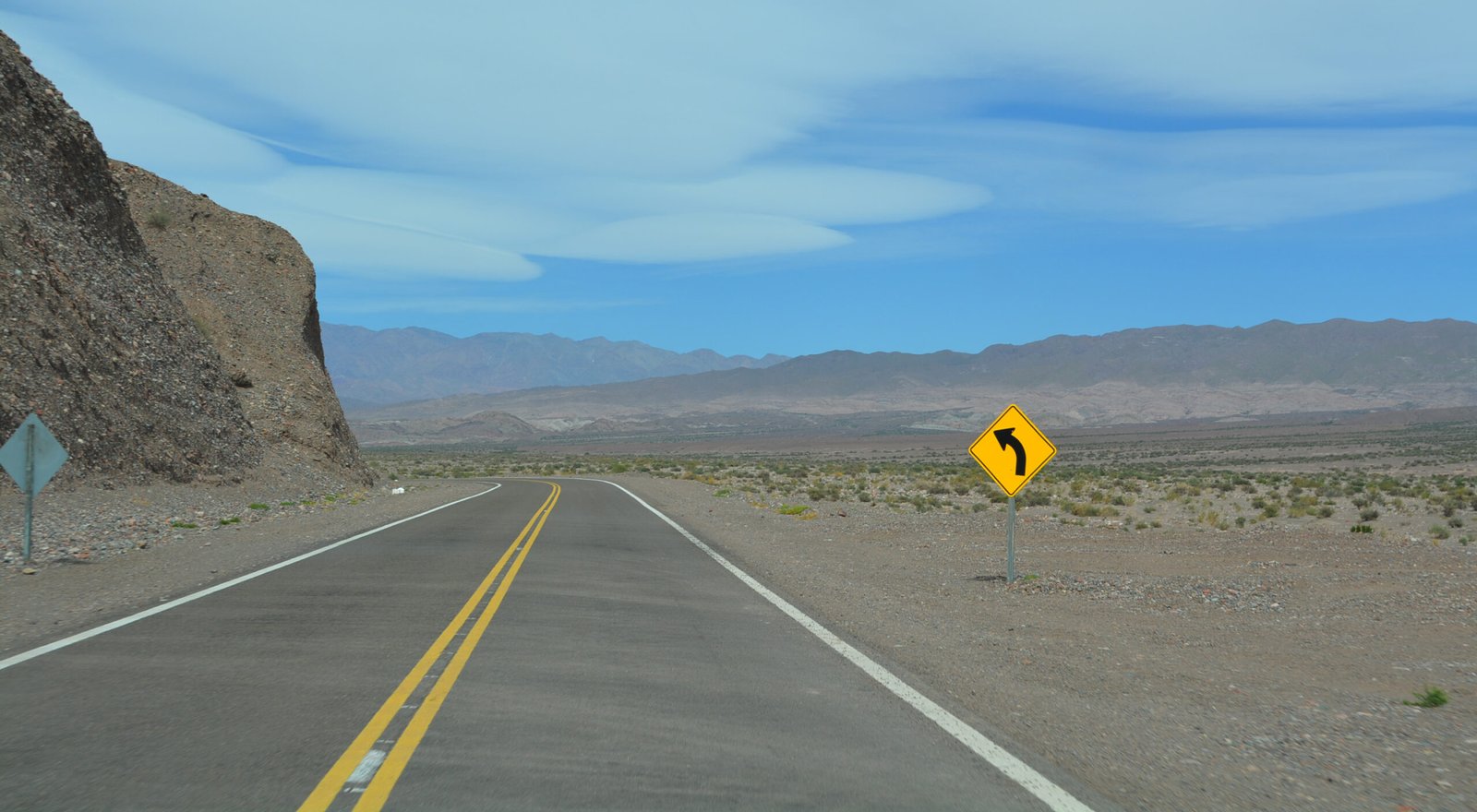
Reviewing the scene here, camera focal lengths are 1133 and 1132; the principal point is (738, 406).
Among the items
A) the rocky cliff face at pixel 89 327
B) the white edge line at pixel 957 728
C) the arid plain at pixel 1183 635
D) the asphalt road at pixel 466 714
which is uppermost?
the rocky cliff face at pixel 89 327

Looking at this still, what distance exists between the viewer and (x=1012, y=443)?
14.4 metres

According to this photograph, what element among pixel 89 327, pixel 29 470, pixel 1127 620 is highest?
pixel 89 327

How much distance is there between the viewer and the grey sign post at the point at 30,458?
14.9 meters

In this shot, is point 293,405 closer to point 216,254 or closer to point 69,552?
point 216,254

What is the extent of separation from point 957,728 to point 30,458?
1348cm

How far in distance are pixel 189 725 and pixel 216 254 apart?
4563 cm

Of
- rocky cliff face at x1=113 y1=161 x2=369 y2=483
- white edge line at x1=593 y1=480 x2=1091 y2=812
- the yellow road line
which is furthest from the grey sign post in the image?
rocky cliff face at x1=113 y1=161 x2=369 y2=483

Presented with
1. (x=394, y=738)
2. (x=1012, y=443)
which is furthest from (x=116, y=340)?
(x=394, y=738)

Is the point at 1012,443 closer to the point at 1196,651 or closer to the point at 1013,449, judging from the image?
the point at 1013,449

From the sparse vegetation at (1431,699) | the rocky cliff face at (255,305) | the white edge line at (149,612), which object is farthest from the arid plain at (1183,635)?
the rocky cliff face at (255,305)

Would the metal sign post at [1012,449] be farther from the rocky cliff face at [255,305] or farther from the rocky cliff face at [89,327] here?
the rocky cliff face at [255,305]

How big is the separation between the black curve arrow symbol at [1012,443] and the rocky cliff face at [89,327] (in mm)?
20925

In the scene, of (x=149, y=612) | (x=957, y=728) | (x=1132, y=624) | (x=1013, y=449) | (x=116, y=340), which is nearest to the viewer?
(x=957, y=728)

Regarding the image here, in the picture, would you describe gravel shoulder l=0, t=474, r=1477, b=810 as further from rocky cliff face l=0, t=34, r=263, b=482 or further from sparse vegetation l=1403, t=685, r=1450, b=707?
rocky cliff face l=0, t=34, r=263, b=482
